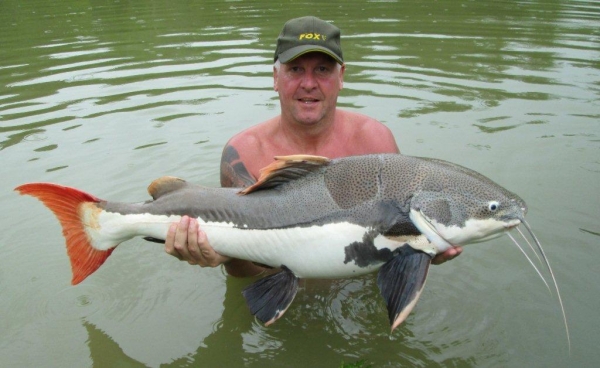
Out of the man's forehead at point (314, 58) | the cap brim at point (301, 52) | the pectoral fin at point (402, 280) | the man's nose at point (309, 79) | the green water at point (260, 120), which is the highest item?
the cap brim at point (301, 52)

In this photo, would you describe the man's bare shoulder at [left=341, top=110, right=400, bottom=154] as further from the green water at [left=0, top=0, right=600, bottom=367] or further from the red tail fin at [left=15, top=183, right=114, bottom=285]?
the red tail fin at [left=15, top=183, right=114, bottom=285]

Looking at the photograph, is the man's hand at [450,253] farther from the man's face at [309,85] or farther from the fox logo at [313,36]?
the fox logo at [313,36]

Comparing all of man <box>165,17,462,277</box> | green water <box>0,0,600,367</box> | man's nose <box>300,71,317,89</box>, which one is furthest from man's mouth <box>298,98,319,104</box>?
green water <box>0,0,600,367</box>

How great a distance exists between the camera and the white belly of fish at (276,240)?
Result: 3240 millimetres

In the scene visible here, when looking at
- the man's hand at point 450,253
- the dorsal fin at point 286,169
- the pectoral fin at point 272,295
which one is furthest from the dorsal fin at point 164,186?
the man's hand at point 450,253

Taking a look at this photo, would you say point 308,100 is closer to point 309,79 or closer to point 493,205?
point 309,79

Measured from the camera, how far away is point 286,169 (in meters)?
3.34

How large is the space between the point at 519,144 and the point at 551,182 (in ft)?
3.23

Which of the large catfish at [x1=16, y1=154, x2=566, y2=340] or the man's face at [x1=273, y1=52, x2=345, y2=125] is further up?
the man's face at [x1=273, y1=52, x2=345, y2=125]

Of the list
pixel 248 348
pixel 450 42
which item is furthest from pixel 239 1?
pixel 248 348

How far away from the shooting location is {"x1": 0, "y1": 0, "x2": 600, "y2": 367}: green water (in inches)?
160

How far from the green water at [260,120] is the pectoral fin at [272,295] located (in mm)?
637

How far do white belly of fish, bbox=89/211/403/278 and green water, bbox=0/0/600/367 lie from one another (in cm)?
85

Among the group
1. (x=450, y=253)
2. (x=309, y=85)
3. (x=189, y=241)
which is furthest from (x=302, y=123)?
(x=450, y=253)
